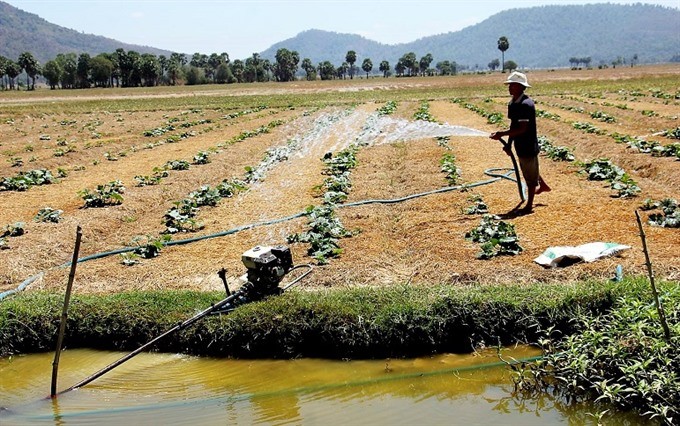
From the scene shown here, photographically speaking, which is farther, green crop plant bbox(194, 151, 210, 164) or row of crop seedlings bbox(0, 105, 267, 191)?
green crop plant bbox(194, 151, 210, 164)

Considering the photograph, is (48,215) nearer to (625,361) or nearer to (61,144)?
(625,361)

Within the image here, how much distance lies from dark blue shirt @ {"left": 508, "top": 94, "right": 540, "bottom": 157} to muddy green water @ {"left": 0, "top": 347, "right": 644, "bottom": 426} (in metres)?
4.75

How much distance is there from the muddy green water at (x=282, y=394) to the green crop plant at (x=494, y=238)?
2384mm

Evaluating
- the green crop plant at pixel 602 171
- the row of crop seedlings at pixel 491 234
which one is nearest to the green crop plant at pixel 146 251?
the row of crop seedlings at pixel 491 234

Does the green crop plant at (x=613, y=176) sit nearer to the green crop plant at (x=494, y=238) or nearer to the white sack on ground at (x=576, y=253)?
the green crop plant at (x=494, y=238)

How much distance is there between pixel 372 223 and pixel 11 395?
6172 mm

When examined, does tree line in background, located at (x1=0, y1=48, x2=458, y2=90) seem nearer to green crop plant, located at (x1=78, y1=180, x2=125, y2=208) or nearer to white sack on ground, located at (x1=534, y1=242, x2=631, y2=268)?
green crop plant, located at (x1=78, y1=180, x2=125, y2=208)

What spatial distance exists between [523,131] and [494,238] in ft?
7.11

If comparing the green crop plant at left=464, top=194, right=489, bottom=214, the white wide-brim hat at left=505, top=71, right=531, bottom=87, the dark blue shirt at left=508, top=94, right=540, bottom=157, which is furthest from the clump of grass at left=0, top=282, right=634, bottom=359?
the white wide-brim hat at left=505, top=71, right=531, bottom=87

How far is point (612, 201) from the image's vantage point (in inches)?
423

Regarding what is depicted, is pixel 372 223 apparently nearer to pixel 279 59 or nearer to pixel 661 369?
pixel 661 369

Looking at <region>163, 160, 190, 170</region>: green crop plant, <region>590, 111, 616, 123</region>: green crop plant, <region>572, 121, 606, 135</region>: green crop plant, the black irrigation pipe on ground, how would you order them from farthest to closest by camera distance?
<region>590, 111, 616, 123</region>: green crop plant → <region>572, 121, 606, 135</region>: green crop plant → <region>163, 160, 190, 170</region>: green crop plant → the black irrigation pipe on ground

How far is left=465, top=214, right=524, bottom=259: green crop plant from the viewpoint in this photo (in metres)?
8.52

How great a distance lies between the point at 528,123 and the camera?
1010cm
